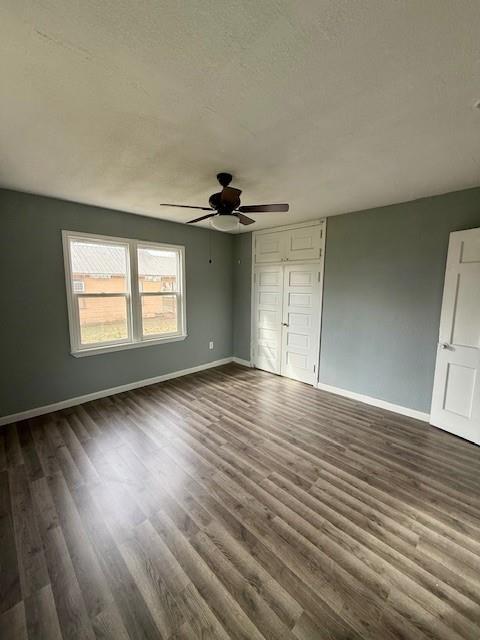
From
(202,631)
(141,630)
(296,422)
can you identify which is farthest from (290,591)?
(296,422)

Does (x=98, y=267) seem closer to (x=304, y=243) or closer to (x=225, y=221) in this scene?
(x=225, y=221)

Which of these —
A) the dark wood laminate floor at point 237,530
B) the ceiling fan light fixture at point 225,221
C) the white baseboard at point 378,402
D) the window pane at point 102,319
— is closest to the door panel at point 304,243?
the ceiling fan light fixture at point 225,221

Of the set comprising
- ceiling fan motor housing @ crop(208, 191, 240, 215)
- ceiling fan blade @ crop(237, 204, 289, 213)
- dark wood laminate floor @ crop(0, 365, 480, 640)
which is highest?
ceiling fan motor housing @ crop(208, 191, 240, 215)

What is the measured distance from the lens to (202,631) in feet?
3.92

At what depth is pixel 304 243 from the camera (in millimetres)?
4113

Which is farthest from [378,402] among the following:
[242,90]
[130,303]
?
[130,303]

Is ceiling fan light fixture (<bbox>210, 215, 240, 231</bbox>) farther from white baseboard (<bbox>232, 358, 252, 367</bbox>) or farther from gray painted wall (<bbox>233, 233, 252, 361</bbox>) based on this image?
white baseboard (<bbox>232, 358, 252, 367</bbox>)

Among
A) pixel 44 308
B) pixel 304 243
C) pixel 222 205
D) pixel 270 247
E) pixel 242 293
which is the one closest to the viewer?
pixel 222 205

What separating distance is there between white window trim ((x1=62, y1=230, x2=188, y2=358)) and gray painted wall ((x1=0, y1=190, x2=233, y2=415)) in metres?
0.07

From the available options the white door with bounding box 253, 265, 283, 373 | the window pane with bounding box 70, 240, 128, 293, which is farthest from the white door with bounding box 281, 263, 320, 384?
the window pane with bounding box 70, 240, 128, 293

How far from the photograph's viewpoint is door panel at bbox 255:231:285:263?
4.43m

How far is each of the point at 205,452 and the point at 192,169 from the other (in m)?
2.60

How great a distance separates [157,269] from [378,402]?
375 centimetres

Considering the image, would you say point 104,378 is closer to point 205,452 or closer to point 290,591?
point 205,452
